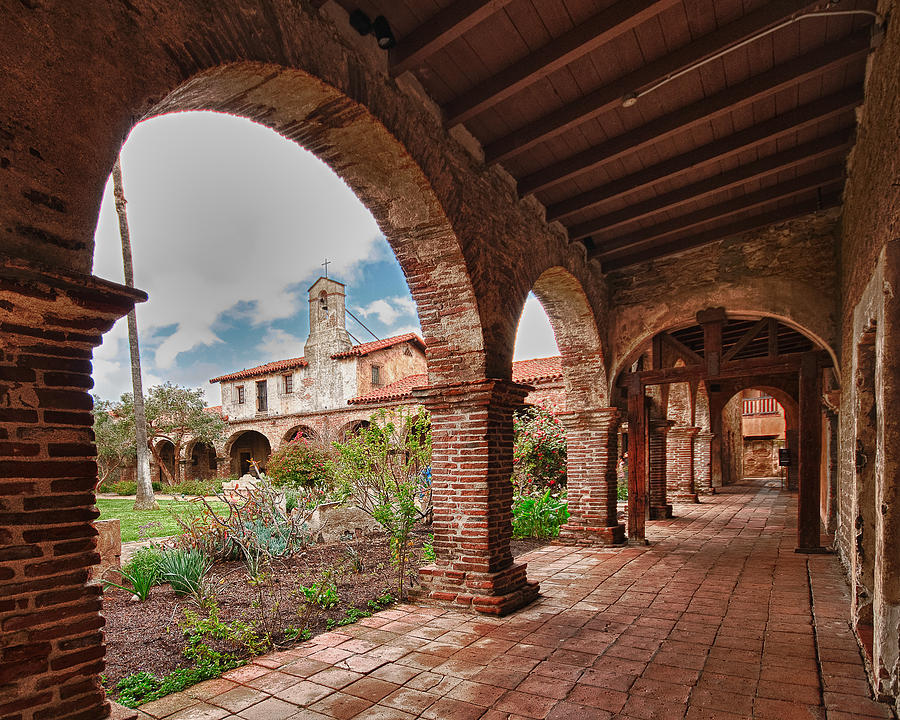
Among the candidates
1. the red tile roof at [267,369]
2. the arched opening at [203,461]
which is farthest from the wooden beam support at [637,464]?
the arched opening at [203,461]

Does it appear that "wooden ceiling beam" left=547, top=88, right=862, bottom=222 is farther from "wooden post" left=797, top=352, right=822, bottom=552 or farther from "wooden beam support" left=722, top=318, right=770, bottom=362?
"wooden post" left=797, top=352, right=822, bottom=552

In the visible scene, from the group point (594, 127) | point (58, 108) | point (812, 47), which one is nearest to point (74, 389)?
point (58, 108)

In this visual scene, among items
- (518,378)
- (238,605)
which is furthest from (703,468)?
(238,605)

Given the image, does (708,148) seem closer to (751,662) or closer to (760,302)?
(760,302)

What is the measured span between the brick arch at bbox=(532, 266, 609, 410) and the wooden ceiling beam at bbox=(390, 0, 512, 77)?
432 centimetres

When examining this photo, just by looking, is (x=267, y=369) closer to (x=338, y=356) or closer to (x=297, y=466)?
(x=338, y=356)

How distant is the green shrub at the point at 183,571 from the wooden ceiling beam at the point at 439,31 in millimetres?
5003

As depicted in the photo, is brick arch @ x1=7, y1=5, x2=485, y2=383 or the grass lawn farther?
the grass lawn

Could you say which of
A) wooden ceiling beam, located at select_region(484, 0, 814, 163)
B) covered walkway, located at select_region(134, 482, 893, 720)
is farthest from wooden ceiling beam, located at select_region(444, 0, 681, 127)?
covered walkway, located at select_region(134, 482, 893, 720)

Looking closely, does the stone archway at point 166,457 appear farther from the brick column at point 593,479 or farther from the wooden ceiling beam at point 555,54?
the wooden ceiling beam at point 555,54

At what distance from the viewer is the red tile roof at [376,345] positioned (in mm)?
22359

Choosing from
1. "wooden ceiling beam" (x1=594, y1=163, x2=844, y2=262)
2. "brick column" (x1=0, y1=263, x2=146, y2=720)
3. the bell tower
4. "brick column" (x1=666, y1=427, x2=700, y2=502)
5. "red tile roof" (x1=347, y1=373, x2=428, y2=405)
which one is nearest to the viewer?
"brick column" (x1=0, y1=263, x2=146, y2=720)

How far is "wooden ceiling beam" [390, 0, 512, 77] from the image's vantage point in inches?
141

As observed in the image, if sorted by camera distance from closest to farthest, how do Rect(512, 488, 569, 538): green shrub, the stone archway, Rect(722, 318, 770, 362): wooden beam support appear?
Rect(722, 318, 770, 362): wooden beam support
Rect(512, 488, 569, 538): green shrub
the stone archway
